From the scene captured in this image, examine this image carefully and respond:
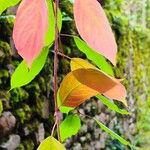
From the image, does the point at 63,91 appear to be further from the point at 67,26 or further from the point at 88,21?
the point at 67,26

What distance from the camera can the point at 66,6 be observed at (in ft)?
9.91

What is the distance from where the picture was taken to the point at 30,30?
290mm

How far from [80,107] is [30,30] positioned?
323cm

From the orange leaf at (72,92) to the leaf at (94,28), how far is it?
7 centimetres

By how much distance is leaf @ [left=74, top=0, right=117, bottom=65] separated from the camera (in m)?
0.30

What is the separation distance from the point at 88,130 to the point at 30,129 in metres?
1.52

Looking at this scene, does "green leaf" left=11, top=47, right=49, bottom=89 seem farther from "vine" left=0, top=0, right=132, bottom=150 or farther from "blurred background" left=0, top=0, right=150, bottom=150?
"blurred background" left=0, top=0, right=150, bottom=150

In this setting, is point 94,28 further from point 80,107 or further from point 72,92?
point 80,107

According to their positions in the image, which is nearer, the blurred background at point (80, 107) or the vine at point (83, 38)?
the vine at point (83, 38)

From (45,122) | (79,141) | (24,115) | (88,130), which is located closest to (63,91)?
(24,115)

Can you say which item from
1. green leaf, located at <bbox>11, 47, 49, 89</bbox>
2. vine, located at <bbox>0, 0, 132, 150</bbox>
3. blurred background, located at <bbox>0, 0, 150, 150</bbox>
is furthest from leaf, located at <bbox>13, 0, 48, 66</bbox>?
blurred background, located at <bbox>0, 0, 150, 150</bbox>

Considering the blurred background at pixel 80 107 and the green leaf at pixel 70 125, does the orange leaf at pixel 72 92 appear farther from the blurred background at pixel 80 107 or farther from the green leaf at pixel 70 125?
the blurred background at pixel 80 107

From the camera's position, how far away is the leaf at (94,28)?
30 centimetres

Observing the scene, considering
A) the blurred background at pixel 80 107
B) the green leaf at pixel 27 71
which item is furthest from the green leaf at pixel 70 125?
the blurred background at pixel 80 107
